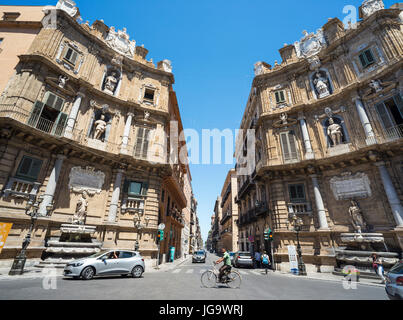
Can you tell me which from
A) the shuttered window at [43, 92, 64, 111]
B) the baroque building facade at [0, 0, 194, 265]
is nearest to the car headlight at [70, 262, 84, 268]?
the baroque building facade at [0, 0, 194, 265]

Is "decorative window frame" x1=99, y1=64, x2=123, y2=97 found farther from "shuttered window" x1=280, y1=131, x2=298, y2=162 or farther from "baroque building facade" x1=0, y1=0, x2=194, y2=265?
"shuttered window" x1=280, y1=131, x2=298, y2=162

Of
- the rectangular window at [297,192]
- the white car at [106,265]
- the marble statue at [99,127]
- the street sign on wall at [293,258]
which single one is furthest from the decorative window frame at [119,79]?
the street sign on wall at [293,258]

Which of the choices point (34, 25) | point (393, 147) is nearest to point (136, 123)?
point (34, 25)

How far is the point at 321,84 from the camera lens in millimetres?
17891

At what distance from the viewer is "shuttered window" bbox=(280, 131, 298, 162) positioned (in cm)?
1766

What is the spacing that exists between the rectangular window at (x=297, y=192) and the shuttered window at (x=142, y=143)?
1333cm

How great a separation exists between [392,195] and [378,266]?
4.89 metres

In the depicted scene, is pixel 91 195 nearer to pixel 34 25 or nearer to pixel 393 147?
pixel 34 25

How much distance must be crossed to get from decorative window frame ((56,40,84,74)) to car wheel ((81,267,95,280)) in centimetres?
1520

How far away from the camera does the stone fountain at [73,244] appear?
1149cm

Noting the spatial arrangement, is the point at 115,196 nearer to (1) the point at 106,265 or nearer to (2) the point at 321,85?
(1) the point at 106,265

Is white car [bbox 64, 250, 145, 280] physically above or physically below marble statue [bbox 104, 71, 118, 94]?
below

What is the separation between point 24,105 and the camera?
40.3 ft
